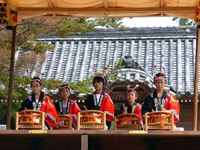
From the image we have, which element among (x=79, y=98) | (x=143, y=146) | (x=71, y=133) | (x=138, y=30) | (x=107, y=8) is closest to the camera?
(x=71, y=133)

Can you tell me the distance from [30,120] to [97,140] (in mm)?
1171

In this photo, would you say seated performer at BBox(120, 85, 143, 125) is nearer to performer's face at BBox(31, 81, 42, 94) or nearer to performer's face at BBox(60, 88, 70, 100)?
performer's face at BBox(60, 88, 70, 100)

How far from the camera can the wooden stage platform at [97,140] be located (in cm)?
1059

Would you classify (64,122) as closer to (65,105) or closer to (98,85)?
(65,105)

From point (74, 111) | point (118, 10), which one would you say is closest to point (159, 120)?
point (74, 111)

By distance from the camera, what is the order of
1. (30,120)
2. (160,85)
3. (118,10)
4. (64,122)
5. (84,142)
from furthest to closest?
(118,10), (160,85), (64,122), (30,120), (84,142)

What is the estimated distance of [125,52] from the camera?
20375 mm

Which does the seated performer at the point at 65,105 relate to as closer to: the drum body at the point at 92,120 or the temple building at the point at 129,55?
the drum body at the point at 92,120

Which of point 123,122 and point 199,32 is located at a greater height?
point 199,32

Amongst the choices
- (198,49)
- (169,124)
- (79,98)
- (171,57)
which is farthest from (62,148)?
(171,57)

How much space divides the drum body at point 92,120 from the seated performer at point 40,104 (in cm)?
71

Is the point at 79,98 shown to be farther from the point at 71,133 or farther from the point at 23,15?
the point at 71,133

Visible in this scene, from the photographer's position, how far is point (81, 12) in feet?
42.3

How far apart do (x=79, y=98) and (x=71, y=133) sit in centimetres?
518
